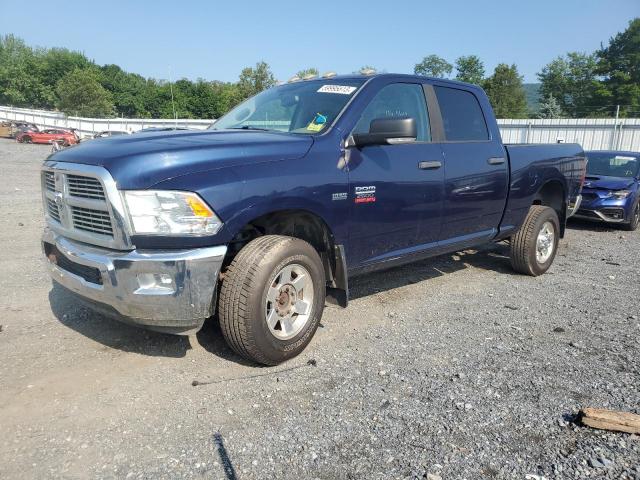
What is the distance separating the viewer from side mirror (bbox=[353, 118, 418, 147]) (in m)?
3.62

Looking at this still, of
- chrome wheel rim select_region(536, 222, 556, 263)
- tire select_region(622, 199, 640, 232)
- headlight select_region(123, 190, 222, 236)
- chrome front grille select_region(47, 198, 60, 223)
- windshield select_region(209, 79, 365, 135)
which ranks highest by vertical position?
windshield select_region(209, 79, 365, 135)

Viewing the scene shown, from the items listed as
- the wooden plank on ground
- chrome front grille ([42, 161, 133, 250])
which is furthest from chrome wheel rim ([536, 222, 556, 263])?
chrome front grille ([42, 161, 133, 250])

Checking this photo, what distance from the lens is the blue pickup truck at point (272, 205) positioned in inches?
116

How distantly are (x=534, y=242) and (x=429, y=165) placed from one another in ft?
7.18

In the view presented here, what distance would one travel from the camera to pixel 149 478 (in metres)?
2.33

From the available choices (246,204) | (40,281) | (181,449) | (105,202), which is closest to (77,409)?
(181,449)

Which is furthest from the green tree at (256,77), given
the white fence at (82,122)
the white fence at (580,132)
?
A: the white fence at (580,132)

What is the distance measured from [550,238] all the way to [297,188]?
4.09 m

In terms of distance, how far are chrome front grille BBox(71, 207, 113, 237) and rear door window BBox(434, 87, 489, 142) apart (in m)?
3.09

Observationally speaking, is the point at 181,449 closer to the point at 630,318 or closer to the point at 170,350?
the point at 170,350

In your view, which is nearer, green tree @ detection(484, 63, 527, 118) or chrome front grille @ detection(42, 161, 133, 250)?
chrome front grille @ detection(42, 161, 133, 250)

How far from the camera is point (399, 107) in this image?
431cm

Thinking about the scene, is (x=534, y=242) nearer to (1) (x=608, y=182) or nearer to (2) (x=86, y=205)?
(2) (x=86, y=205)

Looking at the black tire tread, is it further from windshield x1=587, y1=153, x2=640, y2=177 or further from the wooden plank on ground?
windshield x1=587, y1=153, x2=640, y2=177
